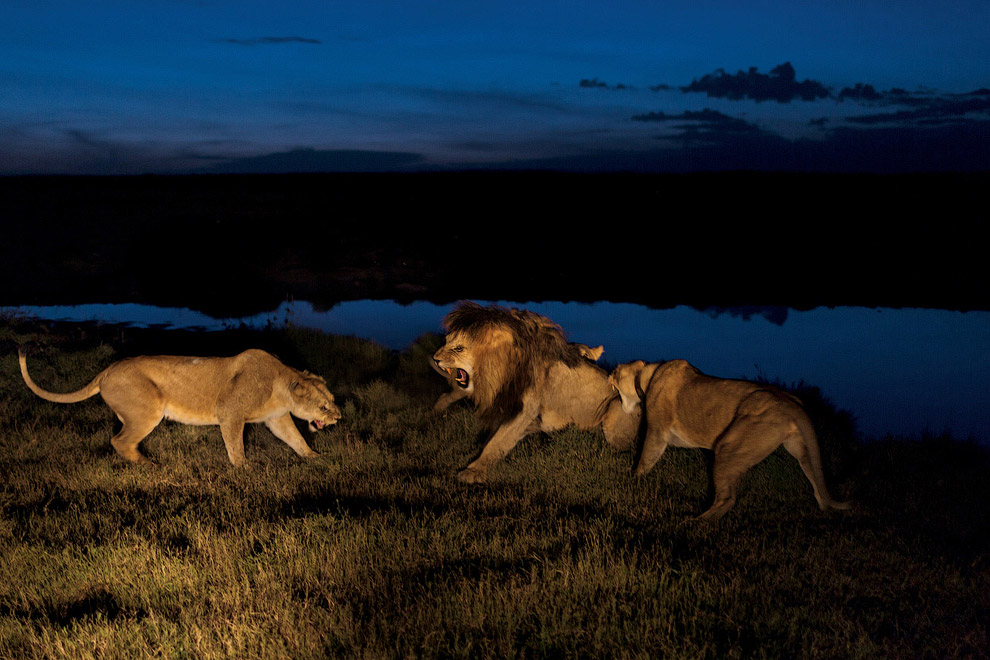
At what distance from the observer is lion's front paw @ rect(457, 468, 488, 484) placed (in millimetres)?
7520

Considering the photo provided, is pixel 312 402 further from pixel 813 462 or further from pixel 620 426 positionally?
pixel 813 462

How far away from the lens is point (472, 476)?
756 centimetres

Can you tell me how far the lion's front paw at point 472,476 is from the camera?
24.7ft

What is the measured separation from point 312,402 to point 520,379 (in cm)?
200

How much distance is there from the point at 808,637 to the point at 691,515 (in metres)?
1.96

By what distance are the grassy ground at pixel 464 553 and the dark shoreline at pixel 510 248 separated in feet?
42.8

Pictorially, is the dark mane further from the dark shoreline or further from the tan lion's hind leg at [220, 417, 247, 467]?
the dark shoreline

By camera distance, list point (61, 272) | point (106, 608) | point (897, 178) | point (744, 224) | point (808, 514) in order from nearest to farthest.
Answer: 1. point (106, 608)
2. point (808, 514)
3. point (61, 272)
4. point (744, 224)
5. point (897, 178)

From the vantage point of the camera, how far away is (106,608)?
200 inches

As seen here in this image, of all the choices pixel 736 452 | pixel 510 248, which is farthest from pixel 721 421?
pixel 510 248

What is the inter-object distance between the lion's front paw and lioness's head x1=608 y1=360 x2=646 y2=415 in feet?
4.89

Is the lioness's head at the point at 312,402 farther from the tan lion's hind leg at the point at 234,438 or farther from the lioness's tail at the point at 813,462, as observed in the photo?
the lioness's tail at the point at 813,462

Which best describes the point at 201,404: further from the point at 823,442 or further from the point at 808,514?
the point at 823,442

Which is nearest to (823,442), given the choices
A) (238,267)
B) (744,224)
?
(238,267)
